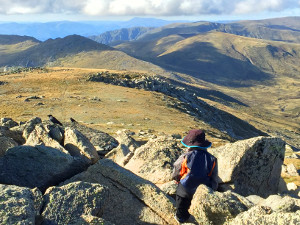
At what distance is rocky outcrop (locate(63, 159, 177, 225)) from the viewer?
1084 centimetres

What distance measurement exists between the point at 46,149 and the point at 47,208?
5.61 m

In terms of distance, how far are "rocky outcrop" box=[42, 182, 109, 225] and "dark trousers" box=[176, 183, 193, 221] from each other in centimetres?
277

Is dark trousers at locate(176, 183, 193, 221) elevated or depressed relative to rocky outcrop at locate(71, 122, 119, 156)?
elevated

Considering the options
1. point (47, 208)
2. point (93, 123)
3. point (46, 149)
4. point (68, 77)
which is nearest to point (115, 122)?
point (93, 123)

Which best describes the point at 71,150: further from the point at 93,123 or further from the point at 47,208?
the point at 93,123

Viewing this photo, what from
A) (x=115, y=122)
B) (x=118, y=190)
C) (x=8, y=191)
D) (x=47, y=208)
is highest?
(x=8, y=191)

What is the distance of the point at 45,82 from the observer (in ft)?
239

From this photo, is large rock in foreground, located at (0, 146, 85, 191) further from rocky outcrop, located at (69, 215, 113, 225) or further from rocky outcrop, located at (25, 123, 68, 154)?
rocky outcrop, located at (69, 215, 113, 225)

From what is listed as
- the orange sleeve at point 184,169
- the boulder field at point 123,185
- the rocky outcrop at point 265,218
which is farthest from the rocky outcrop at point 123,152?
the rocky outcrop at point 265,218

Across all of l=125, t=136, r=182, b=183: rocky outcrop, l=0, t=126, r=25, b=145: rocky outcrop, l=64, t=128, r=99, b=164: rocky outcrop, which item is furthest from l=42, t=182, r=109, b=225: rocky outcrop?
l=0, t=126, r=25, b=145: rocky outcrop

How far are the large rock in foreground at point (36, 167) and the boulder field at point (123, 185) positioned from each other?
37 millimetres

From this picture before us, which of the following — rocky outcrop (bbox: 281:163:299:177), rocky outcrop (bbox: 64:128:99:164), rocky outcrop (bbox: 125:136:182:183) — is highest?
rocky outcrop (bbox: 64:128:99:164)

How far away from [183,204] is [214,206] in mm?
1438

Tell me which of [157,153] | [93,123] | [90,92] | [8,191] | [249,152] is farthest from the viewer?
[90,92]
